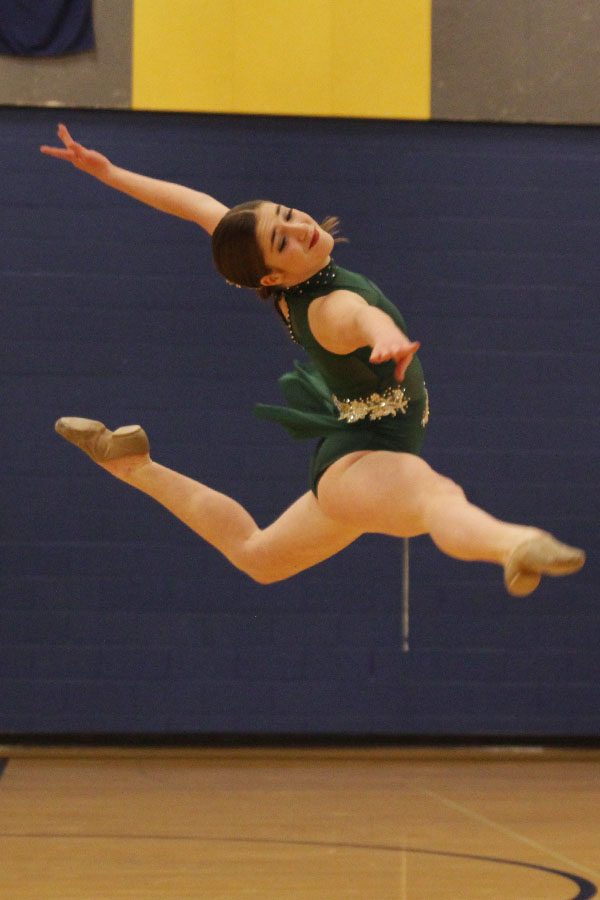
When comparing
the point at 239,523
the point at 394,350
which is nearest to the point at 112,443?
the point at 239,523

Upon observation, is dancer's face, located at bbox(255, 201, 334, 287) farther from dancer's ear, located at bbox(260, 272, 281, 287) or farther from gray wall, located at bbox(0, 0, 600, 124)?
gray wall, located at bbox(0, 0, 600, 124)

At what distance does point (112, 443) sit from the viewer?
13.7 feet

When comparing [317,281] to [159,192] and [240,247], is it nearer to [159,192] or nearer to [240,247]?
[240,247]

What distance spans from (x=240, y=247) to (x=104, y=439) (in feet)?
2.99

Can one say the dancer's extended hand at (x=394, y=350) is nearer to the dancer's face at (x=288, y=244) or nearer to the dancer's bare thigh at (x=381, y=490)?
the dancer's bare thigh at (x=381, y=490)

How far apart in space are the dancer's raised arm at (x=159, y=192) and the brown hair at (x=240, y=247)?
1.10ft

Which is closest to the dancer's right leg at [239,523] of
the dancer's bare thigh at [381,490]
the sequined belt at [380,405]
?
the dancer's bare thigh at [381,490]

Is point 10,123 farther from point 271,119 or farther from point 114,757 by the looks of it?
point 114,757

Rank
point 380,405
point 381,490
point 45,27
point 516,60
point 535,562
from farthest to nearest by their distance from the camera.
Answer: point 516,60, point 45,27, point 380,405, point 381,490, point 535,562

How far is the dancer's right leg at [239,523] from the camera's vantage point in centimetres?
392

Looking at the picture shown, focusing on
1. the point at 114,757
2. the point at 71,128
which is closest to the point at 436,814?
the point at 114,757

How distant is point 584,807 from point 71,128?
16.3ft

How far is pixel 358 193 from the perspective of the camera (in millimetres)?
7934

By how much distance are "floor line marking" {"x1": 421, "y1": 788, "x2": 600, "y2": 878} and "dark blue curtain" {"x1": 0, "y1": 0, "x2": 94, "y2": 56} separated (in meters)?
4.88
